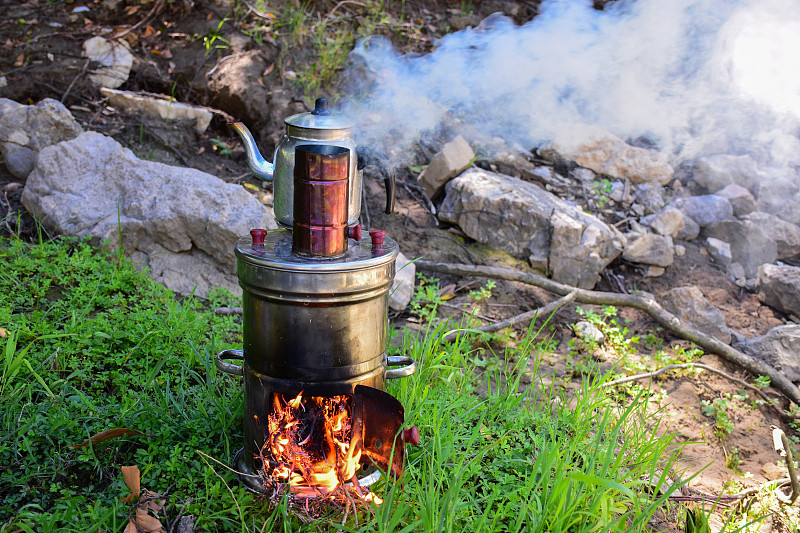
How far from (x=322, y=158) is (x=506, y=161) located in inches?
161

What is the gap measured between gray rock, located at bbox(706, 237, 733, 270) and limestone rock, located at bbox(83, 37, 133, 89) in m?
5.52

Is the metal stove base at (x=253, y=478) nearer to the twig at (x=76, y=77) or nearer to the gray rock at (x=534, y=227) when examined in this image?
the gray rock at (x=534, y=227)

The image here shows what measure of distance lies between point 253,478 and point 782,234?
17.7ft

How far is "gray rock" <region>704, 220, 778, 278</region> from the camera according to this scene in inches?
225

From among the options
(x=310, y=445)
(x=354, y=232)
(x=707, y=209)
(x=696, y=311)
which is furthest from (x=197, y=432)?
(x=707, y=209)

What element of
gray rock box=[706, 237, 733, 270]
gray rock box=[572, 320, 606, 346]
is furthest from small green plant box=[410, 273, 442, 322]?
gray rock box=[706, 237, 733, 270]

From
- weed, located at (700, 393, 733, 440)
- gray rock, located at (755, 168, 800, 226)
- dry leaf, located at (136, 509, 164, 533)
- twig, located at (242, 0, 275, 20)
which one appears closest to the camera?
dry leaf, located at (136, 509, 164, 533)

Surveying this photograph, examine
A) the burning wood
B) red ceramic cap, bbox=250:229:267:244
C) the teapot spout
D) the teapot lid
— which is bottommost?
the burning wood

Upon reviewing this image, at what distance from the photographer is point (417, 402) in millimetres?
3029

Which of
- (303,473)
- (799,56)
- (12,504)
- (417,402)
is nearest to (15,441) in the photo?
(12,504)

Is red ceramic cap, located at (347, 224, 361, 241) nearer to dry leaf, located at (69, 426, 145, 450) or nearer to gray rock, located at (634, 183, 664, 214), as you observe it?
dry leaf, located at (69, 426, 145, 450)

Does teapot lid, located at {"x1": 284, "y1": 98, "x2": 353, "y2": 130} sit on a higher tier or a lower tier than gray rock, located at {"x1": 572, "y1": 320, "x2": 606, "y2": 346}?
higher

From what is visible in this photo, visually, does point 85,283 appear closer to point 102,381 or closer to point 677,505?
point 102,381

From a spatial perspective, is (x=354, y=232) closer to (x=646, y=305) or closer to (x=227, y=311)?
(x=227, y=311)
